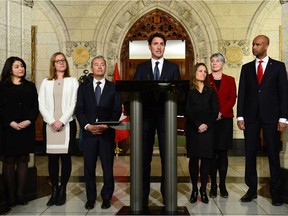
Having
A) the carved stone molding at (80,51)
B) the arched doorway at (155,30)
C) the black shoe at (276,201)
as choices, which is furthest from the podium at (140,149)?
the arched doorway at (155,30)

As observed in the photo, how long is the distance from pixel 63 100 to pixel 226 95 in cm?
Result: 174

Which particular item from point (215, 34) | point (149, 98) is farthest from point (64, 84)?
point (215, 34)

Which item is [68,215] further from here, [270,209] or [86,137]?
[270,209]

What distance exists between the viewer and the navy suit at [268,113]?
3.29 meters

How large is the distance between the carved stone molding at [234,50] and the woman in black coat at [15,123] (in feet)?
14.6

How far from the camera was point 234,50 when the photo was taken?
22.0 ft

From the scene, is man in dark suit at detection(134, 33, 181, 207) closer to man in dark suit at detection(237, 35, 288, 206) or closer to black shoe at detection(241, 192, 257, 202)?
man in dark suit at detection(237, 35, 288, 206)

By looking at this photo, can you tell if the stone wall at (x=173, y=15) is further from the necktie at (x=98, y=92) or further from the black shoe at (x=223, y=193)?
the necktie at (x=98, y=92)

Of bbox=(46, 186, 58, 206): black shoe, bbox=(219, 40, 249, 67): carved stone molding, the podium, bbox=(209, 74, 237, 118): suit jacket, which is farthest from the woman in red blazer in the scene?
bbox=(219, 40, 249, 67): carved stone molding

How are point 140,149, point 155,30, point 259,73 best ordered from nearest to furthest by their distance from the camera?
1. point 140,149
2. point 259,73
3. point 155,30

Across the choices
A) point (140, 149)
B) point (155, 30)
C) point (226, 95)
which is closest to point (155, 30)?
point (155, 30)

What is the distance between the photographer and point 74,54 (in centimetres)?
676

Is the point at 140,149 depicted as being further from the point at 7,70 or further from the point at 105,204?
the point at 7,70

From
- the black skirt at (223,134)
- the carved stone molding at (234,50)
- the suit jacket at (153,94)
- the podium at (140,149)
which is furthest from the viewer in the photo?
the carved stone molding at (234,50)
